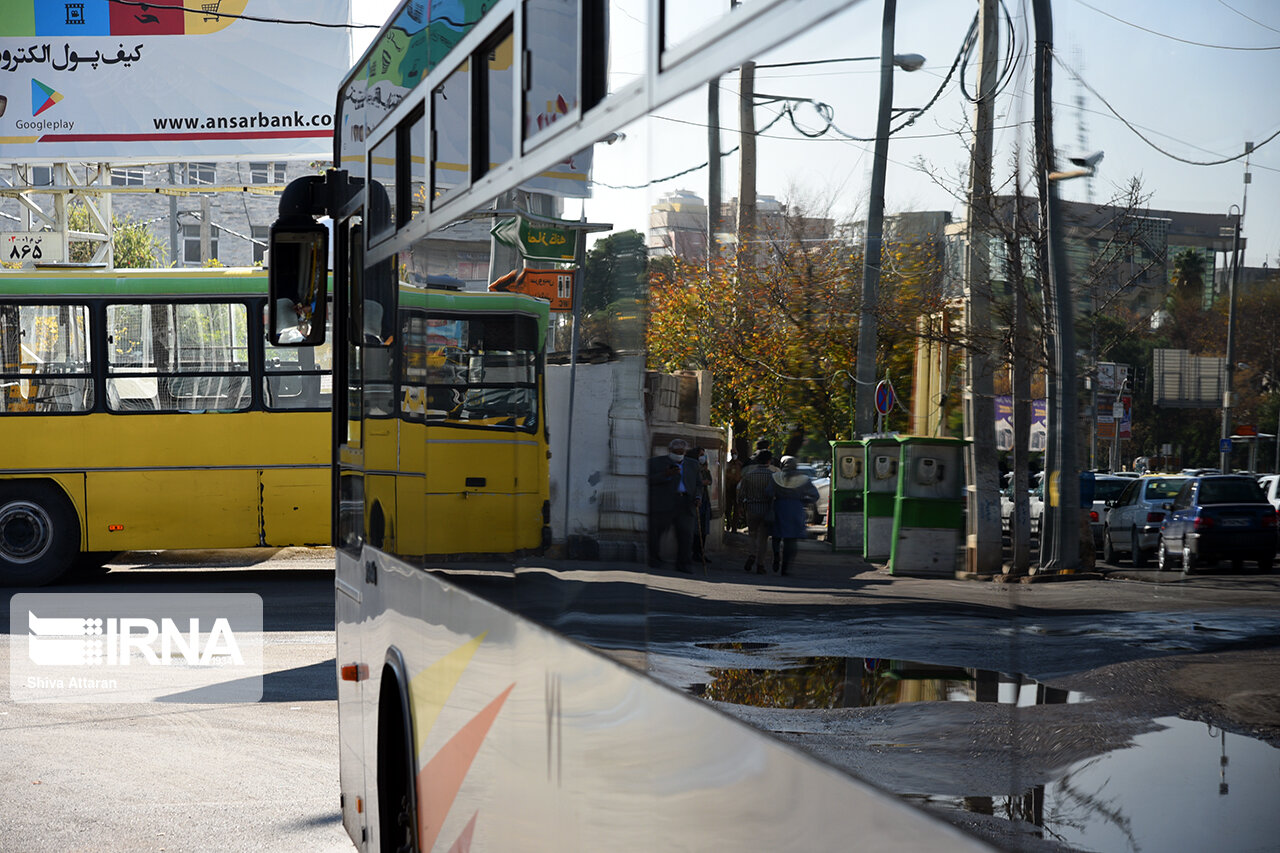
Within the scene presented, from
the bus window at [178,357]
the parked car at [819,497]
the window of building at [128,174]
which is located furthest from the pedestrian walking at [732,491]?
the window of building at [128,174]

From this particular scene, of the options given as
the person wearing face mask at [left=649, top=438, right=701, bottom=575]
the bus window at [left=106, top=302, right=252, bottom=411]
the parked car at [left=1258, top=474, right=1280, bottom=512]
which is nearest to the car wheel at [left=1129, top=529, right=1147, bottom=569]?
the parked car at [left=1258, top=474, right=1280, bottom=512]

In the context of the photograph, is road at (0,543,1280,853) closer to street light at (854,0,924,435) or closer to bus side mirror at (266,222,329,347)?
street light at (854,0,924,435)

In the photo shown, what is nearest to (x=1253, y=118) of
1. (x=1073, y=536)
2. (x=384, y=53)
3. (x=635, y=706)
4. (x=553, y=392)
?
(x=1073, y=536)

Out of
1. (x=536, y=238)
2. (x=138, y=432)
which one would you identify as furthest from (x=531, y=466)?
(x=138, y=432)

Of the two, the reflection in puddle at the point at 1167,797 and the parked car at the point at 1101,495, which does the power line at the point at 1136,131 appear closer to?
the parked car at the point at 1101,495

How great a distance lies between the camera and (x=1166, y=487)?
108cm

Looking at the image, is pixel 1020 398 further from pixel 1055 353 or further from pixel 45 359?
pixel 45 359

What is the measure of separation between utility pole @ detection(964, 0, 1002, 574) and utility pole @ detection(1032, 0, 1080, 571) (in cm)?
5

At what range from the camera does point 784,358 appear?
1385 millimetres

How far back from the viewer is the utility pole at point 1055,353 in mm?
1079

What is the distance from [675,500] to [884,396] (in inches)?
21.0

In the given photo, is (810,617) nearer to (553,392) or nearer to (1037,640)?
(1037,640)

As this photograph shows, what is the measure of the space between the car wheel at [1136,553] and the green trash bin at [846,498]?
34 centimetres

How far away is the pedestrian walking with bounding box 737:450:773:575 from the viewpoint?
4.78ft
